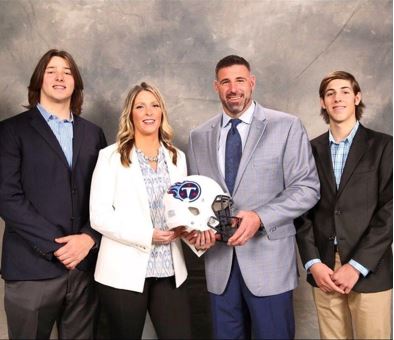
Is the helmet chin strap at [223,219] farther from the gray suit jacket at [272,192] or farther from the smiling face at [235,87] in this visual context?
the smiling face at [235,87]

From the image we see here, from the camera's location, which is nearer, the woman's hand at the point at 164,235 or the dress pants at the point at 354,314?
→ the woman's hand at the point at 164,235

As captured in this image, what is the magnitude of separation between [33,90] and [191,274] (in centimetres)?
159

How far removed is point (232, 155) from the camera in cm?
277

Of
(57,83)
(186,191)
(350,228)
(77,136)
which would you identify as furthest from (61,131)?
(350,228)

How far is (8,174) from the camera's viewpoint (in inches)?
102

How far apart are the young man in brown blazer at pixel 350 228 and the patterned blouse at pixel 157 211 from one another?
0.74 m

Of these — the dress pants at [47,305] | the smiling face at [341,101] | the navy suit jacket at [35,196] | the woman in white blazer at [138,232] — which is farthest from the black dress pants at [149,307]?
the smiling face at [341,101]

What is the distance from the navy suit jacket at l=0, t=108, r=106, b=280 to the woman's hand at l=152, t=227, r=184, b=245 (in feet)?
1.21

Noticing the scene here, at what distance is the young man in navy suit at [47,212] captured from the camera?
2.60m

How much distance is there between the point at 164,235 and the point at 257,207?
1.66 feet

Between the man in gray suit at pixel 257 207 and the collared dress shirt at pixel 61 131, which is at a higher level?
the collared dress shirt at pixel 61 131

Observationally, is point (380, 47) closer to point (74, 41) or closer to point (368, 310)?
point (368, 310)

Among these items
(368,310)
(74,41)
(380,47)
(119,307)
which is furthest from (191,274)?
(380,47)

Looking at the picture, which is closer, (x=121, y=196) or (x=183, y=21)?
(x=121, y=196)
